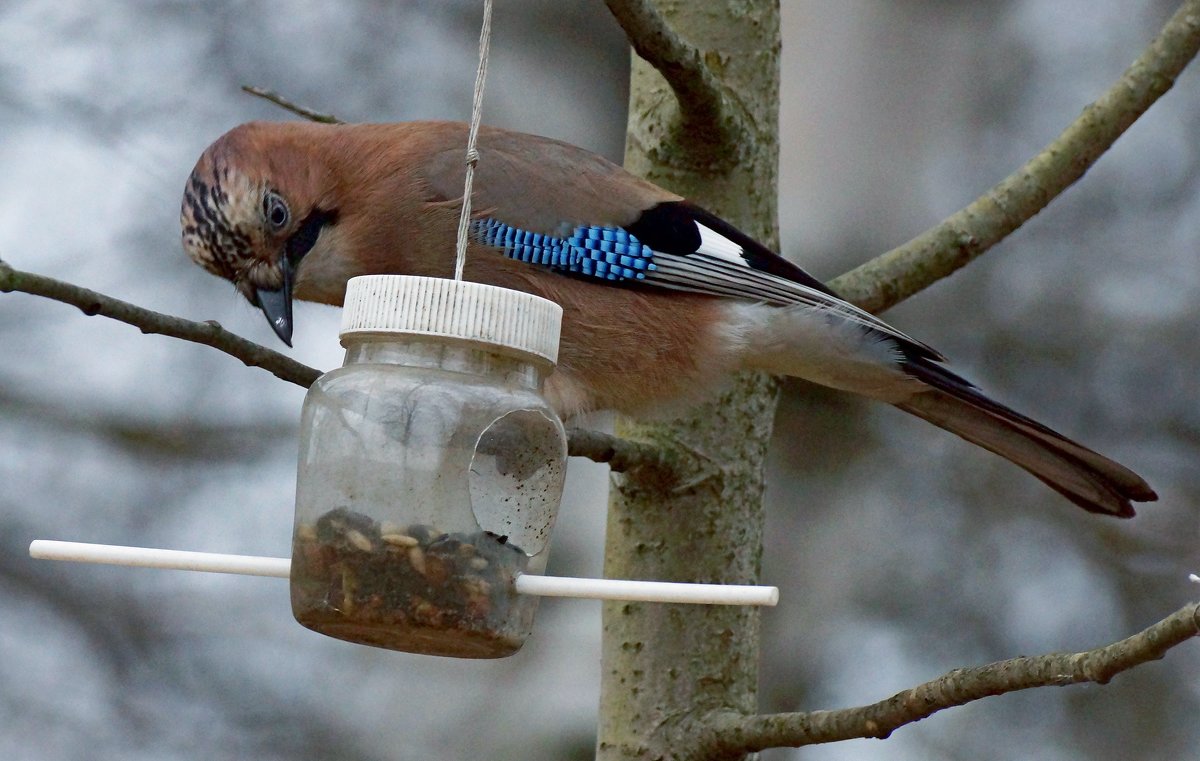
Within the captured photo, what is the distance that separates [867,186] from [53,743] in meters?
3.49

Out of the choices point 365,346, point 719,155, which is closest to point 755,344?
point 719,155

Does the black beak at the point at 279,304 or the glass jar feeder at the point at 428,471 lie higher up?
the black beak at the point at 279,304

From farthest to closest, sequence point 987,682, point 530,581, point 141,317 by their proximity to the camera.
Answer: point 141,317
point 530,581
point 987,682

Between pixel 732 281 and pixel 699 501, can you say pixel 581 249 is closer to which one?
pixel 732 281

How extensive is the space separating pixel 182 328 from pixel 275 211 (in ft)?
3.08

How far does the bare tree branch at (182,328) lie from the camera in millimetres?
2350

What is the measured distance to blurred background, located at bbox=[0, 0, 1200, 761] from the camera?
562cm

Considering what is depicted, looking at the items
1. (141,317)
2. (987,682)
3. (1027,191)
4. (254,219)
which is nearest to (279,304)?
(254,219)

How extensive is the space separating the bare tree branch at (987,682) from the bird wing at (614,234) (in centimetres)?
123

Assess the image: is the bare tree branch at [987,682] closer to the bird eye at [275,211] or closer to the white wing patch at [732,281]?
the white wing patch at [732,281]

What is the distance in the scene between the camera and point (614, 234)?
11.5 ft

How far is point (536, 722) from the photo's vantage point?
18.0ft

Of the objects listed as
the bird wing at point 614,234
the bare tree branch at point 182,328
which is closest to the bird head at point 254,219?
the bird wing at point 614,234

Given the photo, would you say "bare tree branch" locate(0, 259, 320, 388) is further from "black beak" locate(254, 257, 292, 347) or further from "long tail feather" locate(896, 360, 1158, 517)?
"long tail feather" locate(896, 360, 1158, 517)
